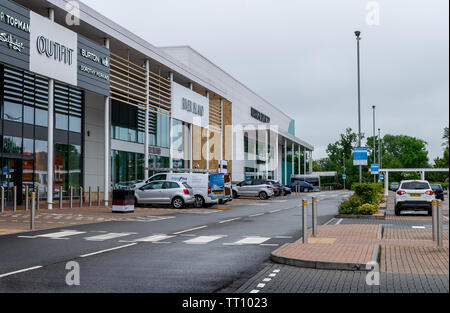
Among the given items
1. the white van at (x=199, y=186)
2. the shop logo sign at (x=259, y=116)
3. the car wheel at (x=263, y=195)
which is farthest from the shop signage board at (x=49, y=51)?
the shop logo sign at (x=259, y=116)

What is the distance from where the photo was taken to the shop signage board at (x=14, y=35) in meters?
22.2

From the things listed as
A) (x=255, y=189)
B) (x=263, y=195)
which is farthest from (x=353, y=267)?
(x=255, y=189)

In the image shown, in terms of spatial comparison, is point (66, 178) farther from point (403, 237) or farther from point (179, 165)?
point (403, 237)

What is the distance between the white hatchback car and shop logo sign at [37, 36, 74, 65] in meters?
16.4

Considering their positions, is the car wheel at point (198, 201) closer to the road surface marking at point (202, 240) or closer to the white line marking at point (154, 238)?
the white line marking at point (154, 238)

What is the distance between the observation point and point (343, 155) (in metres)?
105

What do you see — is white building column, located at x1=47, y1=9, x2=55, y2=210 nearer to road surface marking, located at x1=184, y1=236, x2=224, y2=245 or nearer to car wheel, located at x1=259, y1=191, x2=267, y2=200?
road surface marking, located at x1=184, y1=236, x2=224, y2=245

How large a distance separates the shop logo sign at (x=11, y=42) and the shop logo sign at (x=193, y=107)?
2005 centimetres

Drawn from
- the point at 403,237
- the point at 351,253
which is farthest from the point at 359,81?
the point at 351,253

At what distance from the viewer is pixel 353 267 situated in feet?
30.6

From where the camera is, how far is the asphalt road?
809cm

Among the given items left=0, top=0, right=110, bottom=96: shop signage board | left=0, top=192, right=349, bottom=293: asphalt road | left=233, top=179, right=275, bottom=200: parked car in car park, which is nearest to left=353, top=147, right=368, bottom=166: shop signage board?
left=0, top=192, right=349, bottom=293: asphalt road

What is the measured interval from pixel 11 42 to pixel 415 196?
18.1m
